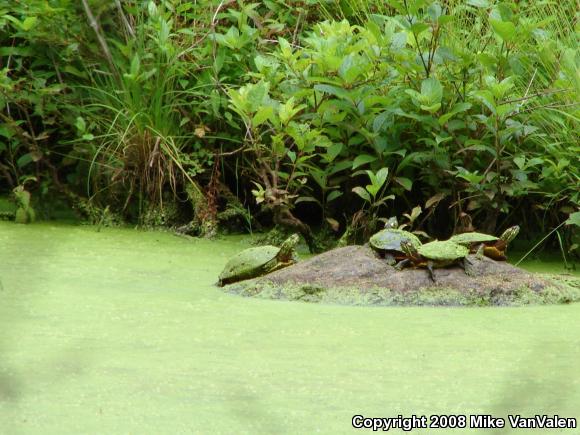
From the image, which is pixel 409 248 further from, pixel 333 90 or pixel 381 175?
pixel 333 90

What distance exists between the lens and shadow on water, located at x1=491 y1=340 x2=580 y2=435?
2256mm

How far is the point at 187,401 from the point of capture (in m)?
2.32

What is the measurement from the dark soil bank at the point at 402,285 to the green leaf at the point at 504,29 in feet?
3.25

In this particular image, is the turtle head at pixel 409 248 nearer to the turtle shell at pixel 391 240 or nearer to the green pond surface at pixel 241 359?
the turtle shell at pixel 391 240

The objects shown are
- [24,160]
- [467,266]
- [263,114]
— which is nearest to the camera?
[467,266]

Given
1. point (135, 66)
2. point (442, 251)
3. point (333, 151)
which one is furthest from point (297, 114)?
point (442, 251)

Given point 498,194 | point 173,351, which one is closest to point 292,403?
point 173,351

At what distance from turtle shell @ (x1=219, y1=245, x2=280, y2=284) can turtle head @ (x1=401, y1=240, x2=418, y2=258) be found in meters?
0.48

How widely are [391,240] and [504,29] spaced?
1.06 meters

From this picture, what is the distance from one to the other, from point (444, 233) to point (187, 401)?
98.5 inches

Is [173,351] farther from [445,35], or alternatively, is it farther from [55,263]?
[445,35]

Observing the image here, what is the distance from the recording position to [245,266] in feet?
12.1

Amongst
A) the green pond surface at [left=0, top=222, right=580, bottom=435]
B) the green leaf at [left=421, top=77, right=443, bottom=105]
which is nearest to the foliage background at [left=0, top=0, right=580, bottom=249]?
the green leaf at [left=421, top=77, right=443, bottom=105]

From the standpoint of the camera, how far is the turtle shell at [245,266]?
3.67 m
